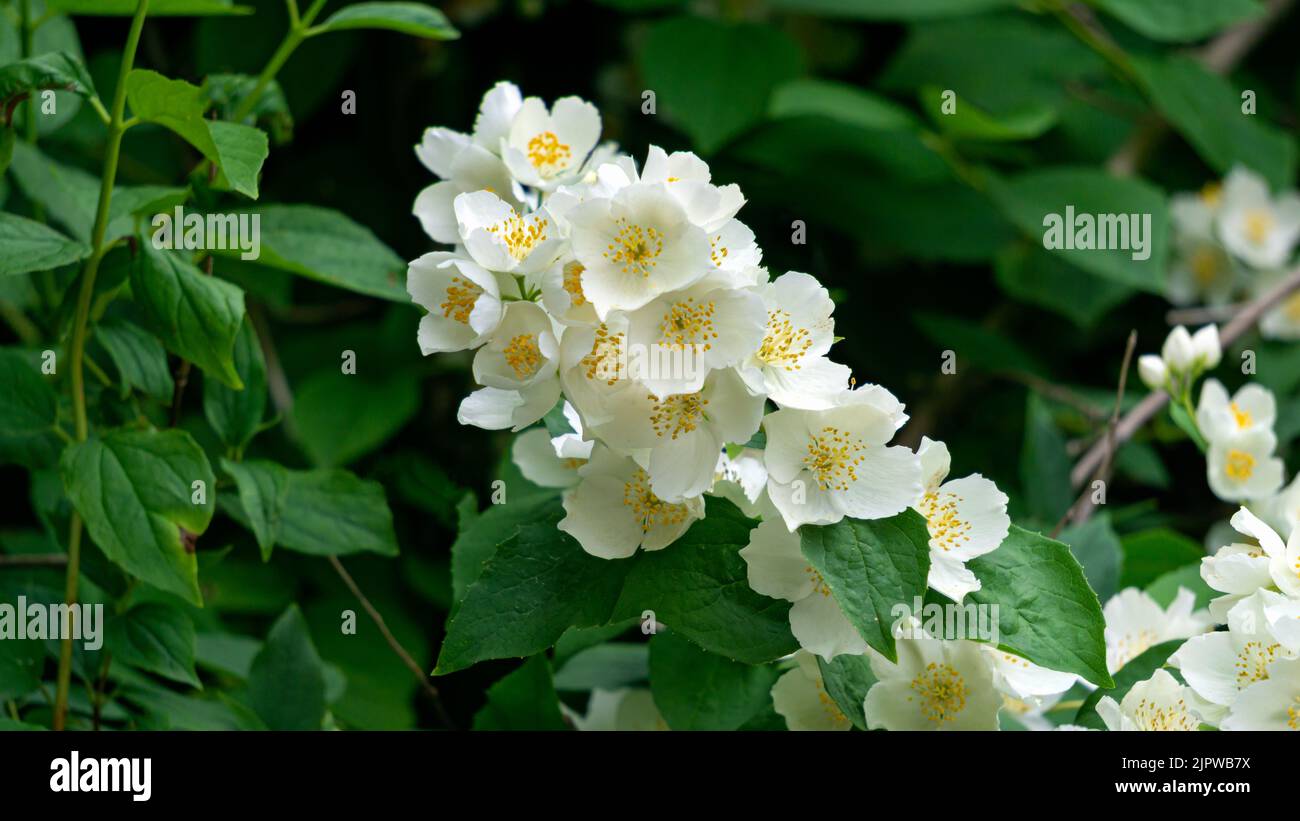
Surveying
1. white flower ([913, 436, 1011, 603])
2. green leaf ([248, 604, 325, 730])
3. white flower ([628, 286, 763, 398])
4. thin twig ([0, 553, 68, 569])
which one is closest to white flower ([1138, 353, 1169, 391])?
white flower ([913, 436, 1011, 603])

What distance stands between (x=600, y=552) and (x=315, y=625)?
0.98m

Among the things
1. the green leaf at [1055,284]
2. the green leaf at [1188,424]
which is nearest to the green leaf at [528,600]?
the green leaf at [1188,424]

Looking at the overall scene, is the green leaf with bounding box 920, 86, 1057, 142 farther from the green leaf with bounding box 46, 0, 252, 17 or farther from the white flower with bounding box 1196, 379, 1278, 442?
the green leaf with bounding box 46, 0, 252, 17

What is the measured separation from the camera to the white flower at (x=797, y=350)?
0.89m

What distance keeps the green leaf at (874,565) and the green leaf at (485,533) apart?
278 millimetres

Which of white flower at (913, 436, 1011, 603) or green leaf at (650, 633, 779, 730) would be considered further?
green leaf at (650, 633, 779, 730)

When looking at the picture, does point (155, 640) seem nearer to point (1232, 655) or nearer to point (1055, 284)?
point (1232, 655)

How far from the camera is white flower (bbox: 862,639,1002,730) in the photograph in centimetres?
101

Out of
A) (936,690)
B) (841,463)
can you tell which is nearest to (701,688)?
(936,690)

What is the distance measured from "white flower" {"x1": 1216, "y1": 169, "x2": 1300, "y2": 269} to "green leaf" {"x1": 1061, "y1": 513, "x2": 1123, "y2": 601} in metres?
1.16

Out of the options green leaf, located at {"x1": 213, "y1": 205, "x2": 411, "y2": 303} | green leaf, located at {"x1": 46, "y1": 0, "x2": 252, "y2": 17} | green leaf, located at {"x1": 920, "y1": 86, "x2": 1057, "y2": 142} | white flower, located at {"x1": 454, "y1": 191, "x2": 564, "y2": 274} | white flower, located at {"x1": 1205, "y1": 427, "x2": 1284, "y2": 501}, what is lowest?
white flower, located at {"x1": 1205, "y1": 427, "x2": 1284, "y2": 501}

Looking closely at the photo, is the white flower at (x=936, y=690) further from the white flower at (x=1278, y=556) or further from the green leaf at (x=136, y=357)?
the green leaf at (x=136, y=357)
